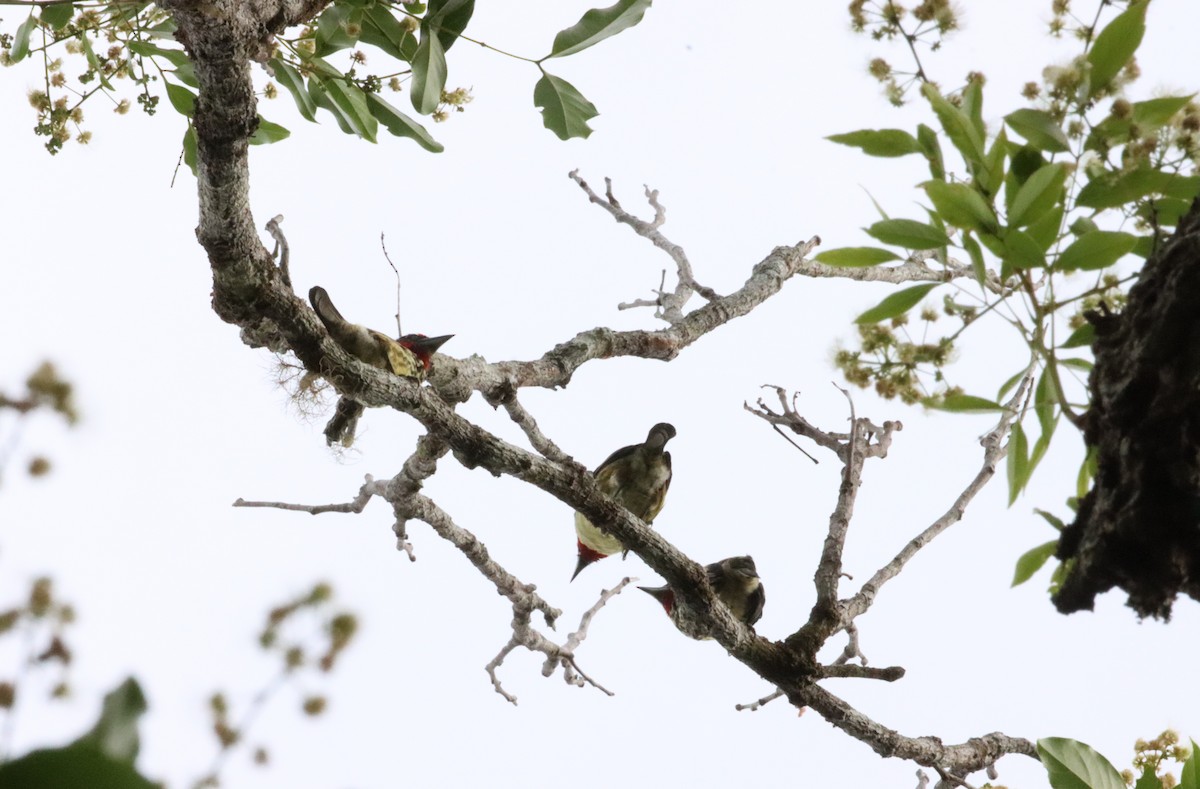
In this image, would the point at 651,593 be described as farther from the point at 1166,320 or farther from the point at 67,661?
the point at 67,661

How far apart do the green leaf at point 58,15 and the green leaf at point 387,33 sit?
947mm

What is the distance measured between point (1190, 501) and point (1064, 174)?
558 millimetres

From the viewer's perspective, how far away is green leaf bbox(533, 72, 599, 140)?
3150 mm

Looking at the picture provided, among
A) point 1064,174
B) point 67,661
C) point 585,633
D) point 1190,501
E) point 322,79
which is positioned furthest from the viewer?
point 585,633

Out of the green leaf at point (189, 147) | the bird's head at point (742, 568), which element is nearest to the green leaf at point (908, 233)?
the green leaf at point (189, 147)

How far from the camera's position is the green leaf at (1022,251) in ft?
5.25

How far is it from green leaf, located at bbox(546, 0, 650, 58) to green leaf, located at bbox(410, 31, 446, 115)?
0.41 metres

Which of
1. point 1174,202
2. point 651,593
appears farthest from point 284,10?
point 651,593

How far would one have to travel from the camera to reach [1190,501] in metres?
1.39

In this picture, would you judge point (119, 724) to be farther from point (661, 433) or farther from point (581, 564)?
point (581, 564)

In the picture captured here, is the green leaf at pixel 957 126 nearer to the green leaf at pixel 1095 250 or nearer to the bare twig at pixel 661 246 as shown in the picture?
the green leaf at pixel 1095 250

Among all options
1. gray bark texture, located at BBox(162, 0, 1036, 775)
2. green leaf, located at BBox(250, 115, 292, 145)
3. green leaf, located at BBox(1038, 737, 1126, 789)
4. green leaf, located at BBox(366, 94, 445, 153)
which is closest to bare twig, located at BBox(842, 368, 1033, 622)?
gray bark texture, located at BBox(162, 0, 1036, 775)

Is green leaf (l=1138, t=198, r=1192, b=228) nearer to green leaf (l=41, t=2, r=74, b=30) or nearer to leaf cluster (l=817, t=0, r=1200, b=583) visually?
leaf cluster (l=817, t=0, r=1200, b=583)

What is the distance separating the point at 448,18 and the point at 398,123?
42 centimetres
